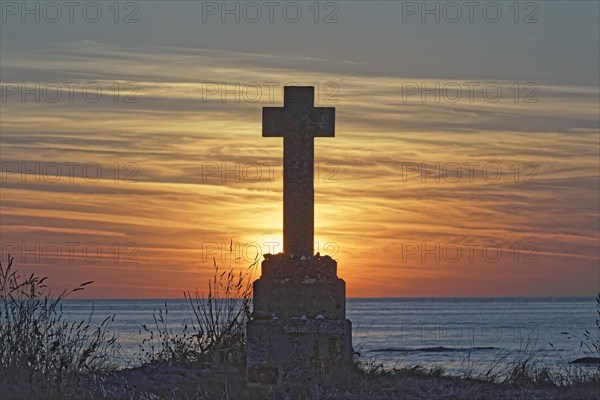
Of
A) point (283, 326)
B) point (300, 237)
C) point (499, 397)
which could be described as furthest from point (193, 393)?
point (499, 397)

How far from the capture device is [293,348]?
523 inches

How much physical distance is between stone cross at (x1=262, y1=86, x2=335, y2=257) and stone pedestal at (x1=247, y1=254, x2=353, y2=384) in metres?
0.30

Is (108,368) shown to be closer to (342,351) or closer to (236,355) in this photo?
(236,355)

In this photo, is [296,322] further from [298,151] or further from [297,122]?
[297,122]

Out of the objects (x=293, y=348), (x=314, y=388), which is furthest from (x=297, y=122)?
(x=314, y=388)

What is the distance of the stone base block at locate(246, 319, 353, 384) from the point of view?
13188 mm

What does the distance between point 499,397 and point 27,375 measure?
574 cm

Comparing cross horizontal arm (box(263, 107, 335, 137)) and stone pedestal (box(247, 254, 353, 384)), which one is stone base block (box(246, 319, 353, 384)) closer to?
stone pedestal (box(247, 254, 353, 384))

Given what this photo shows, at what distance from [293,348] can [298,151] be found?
2710mm

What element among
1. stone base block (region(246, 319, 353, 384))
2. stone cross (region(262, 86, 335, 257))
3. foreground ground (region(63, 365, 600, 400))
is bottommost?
foreground ground (region(63, 365, 600, 400))

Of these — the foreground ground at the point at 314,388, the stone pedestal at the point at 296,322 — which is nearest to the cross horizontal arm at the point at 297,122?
the stone pedestal at the point at 296,322

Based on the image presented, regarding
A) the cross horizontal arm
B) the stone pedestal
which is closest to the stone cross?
the cross horizontal arm

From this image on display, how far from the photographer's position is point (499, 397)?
488 inches

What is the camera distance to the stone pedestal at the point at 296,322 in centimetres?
1322
